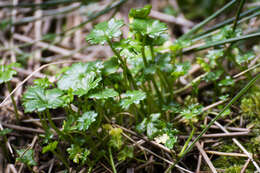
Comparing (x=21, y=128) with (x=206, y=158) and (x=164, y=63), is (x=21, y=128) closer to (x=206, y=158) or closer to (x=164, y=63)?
(x=164, y=63)

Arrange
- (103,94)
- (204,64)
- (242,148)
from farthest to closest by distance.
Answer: (204,64), (242,148), (103,94)

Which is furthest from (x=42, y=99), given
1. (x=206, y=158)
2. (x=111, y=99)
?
(x=206, y=158)

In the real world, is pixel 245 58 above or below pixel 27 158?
above

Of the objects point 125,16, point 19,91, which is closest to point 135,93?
point 19,91

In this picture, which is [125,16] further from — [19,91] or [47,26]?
[19,91]

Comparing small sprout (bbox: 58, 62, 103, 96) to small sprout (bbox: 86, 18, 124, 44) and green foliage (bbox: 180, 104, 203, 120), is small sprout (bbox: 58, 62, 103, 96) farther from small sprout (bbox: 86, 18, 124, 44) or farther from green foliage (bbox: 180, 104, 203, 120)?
green foliage (bbox: 180, 104, 203, 120)

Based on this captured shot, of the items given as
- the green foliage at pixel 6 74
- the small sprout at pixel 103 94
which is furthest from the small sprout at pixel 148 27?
the green foliage at pixel 6 74
